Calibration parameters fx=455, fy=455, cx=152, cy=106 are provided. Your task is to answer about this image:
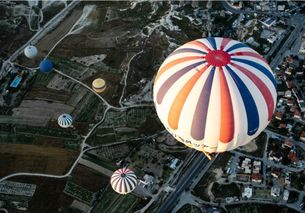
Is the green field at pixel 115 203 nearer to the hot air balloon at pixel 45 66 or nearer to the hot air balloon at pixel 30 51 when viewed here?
the hot air balloon at pixel 45 66

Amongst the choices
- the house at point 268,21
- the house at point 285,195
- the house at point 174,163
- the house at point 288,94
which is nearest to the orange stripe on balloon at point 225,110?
the house at point 174,163

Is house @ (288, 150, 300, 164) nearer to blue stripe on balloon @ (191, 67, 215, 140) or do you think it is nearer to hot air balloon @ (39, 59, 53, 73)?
blue stripe on balloon @ (191, 67, 215, 140)

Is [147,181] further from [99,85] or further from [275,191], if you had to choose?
[99,85]

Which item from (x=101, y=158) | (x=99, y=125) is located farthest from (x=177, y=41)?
(x=101, y=158)

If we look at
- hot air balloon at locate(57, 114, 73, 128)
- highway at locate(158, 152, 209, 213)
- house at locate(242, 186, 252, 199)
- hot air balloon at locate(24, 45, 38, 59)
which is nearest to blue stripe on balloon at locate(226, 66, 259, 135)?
house at locate(242, 186, 252, 199)

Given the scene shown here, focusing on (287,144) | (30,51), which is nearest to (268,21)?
(287,144)
